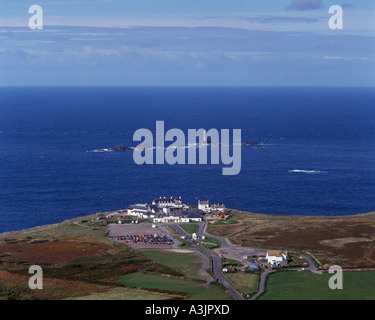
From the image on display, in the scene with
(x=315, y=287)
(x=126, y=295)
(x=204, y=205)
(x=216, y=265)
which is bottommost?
(x=126, y=295)

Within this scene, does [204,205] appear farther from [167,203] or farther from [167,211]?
[167,211]

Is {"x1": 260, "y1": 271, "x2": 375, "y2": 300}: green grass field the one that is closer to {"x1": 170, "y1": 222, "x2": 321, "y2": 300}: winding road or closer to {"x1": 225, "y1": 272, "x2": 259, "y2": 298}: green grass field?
{"x1": 170, "y1": 222, "x2": 321, "y2": 300}: winding road

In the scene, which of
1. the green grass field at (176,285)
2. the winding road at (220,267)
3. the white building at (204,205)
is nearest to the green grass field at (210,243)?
the winding road at (220,267)

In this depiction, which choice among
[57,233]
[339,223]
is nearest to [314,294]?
[339,223]

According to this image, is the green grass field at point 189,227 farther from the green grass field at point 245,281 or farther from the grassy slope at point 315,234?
the green grass field at point 245,281

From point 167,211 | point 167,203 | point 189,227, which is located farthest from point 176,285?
point 167,203
